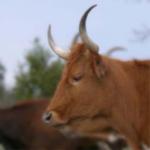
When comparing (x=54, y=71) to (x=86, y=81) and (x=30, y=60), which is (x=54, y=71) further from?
(x=86, y=81)

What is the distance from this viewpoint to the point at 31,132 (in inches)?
548

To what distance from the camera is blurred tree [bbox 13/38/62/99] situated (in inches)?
1158

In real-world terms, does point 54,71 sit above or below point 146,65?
below

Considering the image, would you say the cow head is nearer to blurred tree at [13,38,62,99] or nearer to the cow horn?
the cow horn

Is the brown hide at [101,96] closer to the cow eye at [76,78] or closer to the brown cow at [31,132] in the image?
the cow eye at [76,78]

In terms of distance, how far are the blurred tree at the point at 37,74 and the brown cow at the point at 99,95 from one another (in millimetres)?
18371

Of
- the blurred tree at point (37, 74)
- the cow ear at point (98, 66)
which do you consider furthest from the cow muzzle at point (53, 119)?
the blurred tree at point (37, 74)

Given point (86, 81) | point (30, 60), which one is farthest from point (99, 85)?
point (30, 60)

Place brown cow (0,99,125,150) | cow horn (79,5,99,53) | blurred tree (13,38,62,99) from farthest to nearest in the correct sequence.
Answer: blurred tree (13,38,62,99) < brown cow (0,99,125,150) < cow horn (79,5,99,53)

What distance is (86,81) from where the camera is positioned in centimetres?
943

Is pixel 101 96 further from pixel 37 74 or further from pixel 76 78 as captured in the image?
pixel 37 74

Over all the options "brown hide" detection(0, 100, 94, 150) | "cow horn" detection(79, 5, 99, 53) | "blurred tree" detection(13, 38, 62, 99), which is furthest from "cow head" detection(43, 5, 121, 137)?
"blurred tree" detection(13, 38, 62, 99)

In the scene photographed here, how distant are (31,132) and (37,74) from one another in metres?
17.7

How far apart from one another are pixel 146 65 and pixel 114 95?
533 millimetres
